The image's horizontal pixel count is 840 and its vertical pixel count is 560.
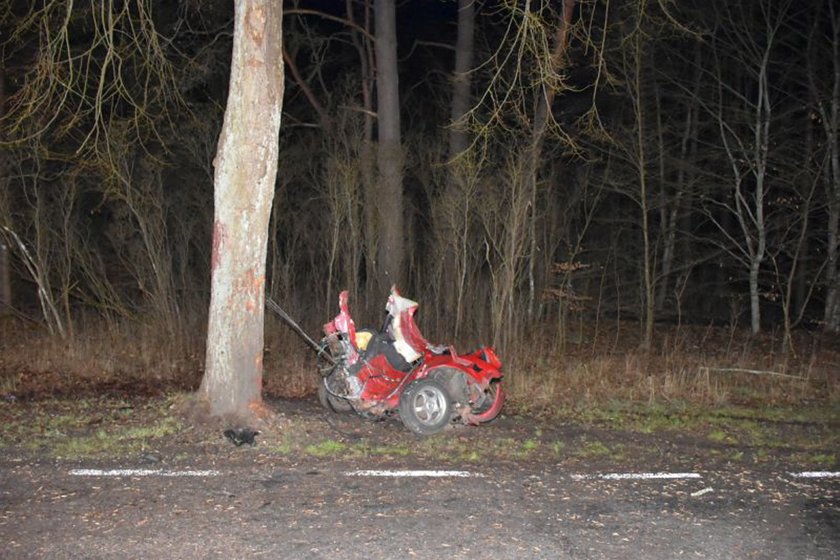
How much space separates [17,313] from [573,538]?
14929 millimetres

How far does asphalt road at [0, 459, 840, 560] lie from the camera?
528 centimetres

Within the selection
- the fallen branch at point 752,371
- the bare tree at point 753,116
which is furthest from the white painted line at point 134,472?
the bare tree at point 753,116

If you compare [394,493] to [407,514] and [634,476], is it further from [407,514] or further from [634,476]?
[634,476]

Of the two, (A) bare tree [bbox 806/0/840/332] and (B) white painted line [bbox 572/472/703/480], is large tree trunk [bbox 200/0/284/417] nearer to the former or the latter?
(B) white painted line [bbox 572/472/703/480]

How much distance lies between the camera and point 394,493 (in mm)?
6430

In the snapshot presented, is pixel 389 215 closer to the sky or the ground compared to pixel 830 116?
closer to the ground

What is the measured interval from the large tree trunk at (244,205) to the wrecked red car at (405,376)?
108cm

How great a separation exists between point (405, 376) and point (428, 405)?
60 cm

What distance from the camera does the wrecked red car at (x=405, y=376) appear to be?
858cm

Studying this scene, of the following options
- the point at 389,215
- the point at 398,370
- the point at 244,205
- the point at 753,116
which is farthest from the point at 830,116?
the point at 244,205

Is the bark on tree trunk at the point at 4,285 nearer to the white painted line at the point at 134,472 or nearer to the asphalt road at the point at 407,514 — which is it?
the asphalt road at the point at 407,514

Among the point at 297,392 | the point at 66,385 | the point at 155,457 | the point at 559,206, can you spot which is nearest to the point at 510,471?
the point at 155,457

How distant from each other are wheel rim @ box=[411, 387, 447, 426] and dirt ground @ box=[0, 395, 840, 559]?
0.74 feet

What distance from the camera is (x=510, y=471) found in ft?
23.5
